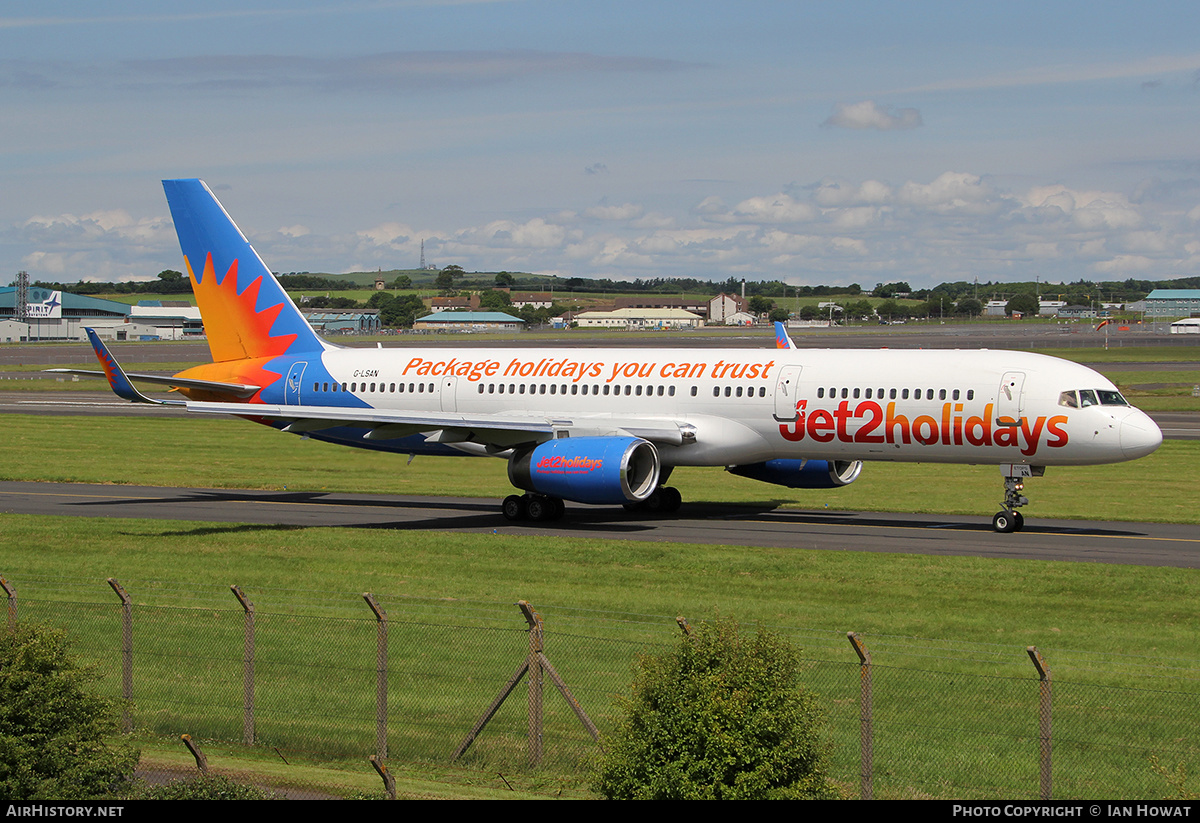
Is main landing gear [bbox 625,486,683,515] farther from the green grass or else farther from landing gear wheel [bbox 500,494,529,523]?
the green grass

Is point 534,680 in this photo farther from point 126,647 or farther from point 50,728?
point 126,647

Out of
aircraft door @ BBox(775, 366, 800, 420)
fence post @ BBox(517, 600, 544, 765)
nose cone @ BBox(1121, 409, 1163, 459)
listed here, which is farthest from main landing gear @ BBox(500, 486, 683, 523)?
fence post @ BBox(517, 600, 544, 765)

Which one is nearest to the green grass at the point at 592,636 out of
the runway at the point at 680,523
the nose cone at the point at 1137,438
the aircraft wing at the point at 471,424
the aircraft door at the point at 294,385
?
the runway at the point at 680,523

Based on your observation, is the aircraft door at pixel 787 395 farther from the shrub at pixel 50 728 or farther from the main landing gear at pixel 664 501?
the shrub at pixel 50 728

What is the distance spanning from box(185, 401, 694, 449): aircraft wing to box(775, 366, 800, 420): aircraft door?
263cm

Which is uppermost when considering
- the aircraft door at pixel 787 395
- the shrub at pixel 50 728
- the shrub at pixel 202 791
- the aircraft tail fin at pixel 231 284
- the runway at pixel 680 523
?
the aircraft tail fin at pixel 231 284

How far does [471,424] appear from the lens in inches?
1377

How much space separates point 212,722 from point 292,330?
1073 inches

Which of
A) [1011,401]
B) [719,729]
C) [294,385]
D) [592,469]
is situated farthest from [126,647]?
[294,385]

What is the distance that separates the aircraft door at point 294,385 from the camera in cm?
4104

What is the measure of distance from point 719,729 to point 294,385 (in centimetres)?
3241

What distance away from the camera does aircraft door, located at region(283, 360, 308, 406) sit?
4104 centimetres

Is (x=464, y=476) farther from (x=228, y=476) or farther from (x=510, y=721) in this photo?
(x=510, y=721)

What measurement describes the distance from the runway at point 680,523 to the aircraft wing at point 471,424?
2287 millimetres
